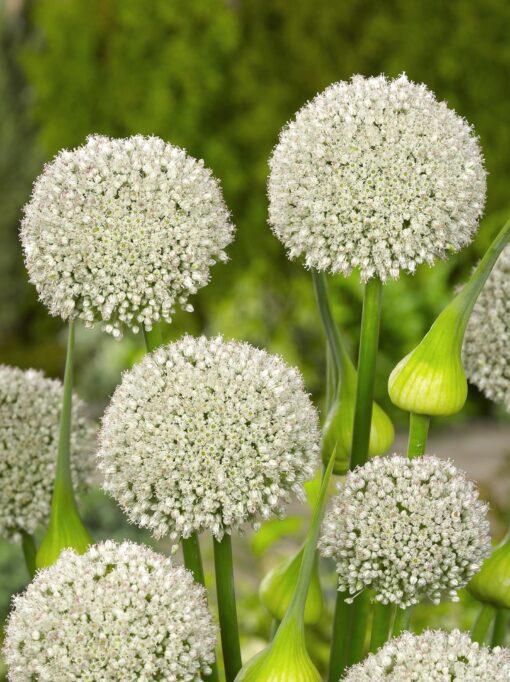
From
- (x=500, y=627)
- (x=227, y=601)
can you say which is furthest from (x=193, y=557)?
(x=500, y=627)

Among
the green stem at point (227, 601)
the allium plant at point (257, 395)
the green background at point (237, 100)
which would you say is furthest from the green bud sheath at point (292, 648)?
the green background at point (237, 100)

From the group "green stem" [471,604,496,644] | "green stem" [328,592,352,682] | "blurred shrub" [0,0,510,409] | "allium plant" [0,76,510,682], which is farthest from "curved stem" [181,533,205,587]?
"blurred shrub" [0,0,510,409]

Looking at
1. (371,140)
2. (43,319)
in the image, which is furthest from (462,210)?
(43,319)

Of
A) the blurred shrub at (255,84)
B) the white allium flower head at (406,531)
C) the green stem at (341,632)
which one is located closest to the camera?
the white allium flower head at (406,531)

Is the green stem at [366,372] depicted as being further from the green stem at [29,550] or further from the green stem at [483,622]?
the green stem at [29,550]

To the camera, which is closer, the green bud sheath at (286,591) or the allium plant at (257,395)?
the allium plant at (257,395)

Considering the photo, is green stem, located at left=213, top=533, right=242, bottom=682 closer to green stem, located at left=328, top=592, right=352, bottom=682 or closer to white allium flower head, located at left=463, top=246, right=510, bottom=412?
green stem, located at left=328, top=592, right=352, bottom=682
